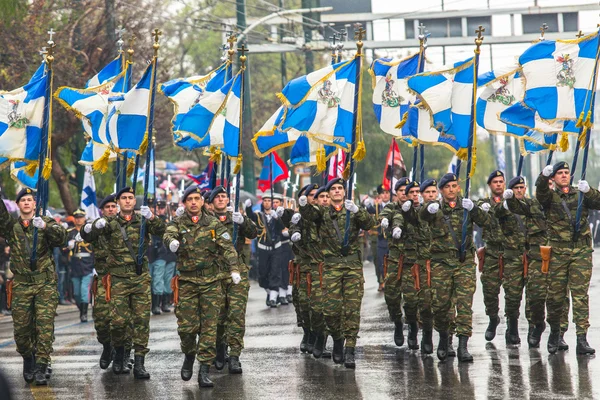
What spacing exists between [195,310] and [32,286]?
1619mm

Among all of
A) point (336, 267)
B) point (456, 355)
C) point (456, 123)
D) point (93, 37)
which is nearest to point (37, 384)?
point (336, 267)

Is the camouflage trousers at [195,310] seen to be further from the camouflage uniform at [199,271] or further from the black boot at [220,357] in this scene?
the black boot at [220,357]

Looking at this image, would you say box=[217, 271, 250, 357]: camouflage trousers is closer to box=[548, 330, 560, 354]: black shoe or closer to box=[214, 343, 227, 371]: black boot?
box=[214, 343, 227, 371]: black boot

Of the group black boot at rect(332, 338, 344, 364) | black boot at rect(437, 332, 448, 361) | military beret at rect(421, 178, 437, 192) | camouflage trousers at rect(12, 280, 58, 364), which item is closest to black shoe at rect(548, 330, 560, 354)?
black boot at rect(437, 332, 448, 361)

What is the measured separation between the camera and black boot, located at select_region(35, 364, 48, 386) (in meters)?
10.8

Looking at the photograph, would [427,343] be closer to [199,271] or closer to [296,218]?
[296,218]

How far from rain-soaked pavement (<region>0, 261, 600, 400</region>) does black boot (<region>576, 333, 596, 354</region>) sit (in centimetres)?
12

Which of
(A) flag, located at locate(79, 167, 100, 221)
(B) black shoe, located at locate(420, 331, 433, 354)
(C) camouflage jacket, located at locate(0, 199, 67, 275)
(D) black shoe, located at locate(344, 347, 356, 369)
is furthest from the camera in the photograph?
(A) flag, located at locate(79, 167, 100, 221)

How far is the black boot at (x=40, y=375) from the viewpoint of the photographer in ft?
35.3

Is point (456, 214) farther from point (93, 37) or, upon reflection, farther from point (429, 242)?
point (93, 37)

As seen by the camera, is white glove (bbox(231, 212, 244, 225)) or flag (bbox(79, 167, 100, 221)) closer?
white glove (bbox(231, 212, 244, 225))

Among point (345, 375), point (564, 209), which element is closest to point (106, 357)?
point (345, 375)

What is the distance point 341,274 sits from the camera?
11.6 m

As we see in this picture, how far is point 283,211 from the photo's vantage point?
12531mm
